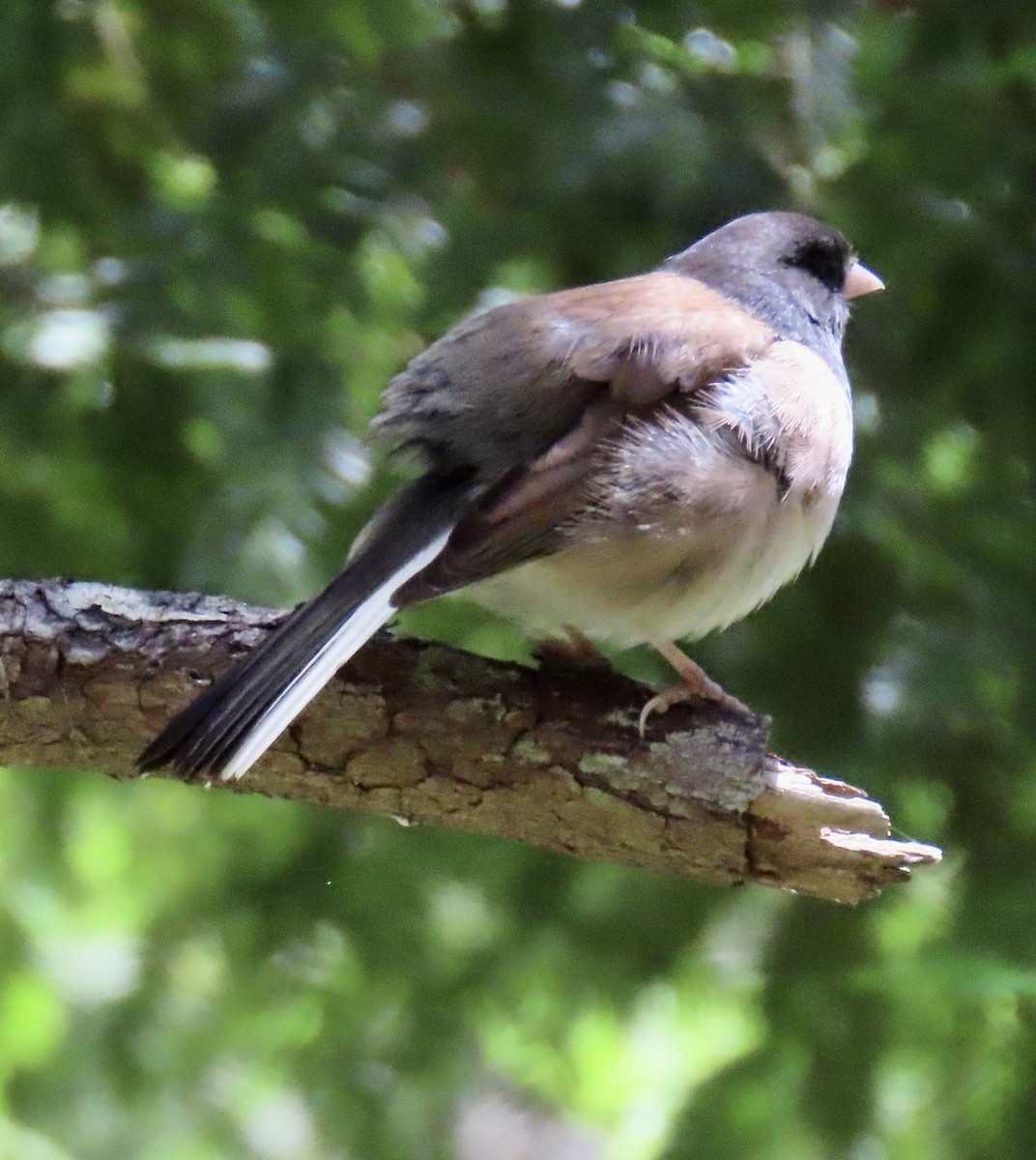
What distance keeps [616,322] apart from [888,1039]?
4.20 ft

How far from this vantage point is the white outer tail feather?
1491 mm

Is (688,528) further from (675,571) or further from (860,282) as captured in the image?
(860,282)

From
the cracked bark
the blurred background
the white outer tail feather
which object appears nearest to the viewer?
the white outer tail feather

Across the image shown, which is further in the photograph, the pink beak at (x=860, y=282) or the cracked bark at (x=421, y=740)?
the pink beak at (x=860, y=282)

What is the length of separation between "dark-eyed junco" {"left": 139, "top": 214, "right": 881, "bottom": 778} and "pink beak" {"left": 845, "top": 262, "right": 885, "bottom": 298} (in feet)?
1.53

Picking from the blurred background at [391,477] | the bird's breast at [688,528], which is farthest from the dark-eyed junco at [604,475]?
the blurred background at [391,477]

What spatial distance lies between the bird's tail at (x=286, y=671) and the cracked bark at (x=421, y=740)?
117mm

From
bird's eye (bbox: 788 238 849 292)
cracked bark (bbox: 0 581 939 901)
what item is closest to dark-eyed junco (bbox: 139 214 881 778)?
cracked bark (bbox: 0 581 939 901)

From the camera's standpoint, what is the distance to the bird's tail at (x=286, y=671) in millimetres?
1498

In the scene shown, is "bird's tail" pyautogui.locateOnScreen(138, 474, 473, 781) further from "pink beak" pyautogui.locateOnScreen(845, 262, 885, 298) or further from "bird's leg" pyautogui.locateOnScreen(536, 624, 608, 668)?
"pink beak" pyautogui.locateOnScreen(845, 262, 885, 298)

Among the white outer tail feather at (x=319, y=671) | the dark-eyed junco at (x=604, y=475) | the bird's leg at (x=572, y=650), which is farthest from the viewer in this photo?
the bird's leg at (x=572, y=650)

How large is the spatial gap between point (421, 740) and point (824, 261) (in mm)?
1275

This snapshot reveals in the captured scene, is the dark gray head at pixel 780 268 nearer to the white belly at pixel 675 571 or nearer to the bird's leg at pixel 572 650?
→ the white belly at pixel 675 571

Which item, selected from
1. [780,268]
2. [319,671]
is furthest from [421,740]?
[780,268]
